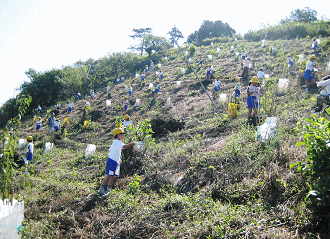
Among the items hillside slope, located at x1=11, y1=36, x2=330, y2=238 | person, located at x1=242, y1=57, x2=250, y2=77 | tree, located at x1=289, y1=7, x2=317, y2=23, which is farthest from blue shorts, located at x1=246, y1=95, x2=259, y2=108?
tree, located at x1=289, y1=7, x2=317, y2=23

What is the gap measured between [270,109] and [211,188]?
3852mm

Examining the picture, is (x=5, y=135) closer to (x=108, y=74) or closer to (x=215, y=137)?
(x=215, y=137)

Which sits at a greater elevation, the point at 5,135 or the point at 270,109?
the point at 5,135

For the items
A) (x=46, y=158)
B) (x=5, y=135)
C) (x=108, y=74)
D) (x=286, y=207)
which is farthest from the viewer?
(x=108, y=74)


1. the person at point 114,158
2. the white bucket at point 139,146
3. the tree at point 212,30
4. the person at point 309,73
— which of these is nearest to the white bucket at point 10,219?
the person at point 114,158

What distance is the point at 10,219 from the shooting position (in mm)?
3975

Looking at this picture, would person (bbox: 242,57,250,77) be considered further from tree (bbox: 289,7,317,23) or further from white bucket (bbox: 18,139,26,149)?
tree (bbox: 289,7,317,23)

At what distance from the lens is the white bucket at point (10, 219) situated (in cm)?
388

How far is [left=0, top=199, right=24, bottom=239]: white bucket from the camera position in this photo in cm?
388

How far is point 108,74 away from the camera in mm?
34500

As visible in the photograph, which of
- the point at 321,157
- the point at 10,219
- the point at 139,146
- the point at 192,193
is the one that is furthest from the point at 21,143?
the point at 321,157

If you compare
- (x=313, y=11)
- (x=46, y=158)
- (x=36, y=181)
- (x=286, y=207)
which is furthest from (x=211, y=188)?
(x=313, y=11)

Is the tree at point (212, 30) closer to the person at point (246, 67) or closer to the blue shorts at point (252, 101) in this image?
the person at point (246, 67)

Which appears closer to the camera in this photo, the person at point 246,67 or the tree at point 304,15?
the person at point 246,67
